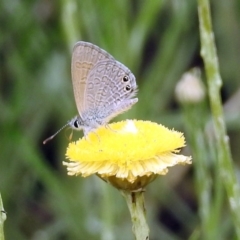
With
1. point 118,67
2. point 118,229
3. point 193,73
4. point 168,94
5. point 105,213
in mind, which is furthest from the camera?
A: point 168,94

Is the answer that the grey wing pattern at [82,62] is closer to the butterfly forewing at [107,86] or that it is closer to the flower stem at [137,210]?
the butterfly forewing at [107,86]

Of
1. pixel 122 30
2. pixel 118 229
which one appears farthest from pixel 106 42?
pixel 118 229

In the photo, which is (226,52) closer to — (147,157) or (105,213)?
(105,213)

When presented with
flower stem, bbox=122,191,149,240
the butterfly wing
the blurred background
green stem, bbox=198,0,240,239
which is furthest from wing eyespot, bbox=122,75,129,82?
the blurred background

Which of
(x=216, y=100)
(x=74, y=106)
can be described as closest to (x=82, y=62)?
(x=216, y=100)

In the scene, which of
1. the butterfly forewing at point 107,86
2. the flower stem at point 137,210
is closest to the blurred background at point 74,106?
the butterfly forewing at point 107,86

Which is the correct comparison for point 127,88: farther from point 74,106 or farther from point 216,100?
point 74,106

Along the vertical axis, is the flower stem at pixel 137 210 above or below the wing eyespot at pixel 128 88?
below

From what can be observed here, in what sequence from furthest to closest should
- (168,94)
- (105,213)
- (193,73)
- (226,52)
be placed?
1. (226,52)
2. (168,94)
3. (105,213)
4. (193,73)
